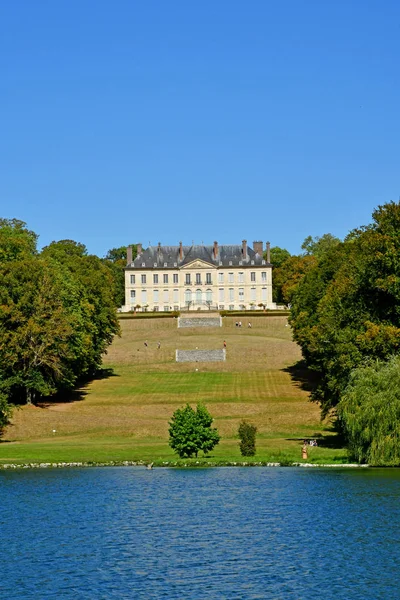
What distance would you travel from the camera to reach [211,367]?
3292 inches

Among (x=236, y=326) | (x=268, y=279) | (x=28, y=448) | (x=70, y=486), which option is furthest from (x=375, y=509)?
(x=268, y=279)

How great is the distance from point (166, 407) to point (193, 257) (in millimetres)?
79260

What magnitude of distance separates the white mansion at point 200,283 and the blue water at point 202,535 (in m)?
101

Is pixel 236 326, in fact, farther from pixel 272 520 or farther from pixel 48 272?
pixel 272 520

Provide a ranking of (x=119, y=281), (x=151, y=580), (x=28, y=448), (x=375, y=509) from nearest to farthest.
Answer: (x=151, y=580), (x=375, y=509), (x=28, y=448), (x=119, y=281)

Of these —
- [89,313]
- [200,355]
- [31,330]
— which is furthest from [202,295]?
[31,330]

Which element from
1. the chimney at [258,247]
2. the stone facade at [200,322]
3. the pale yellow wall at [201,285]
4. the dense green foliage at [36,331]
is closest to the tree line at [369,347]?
the dense green foliage at [36,331]

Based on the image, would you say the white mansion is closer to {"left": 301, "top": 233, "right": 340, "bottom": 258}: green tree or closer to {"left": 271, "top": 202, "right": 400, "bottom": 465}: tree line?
{"left": 301, "top": 233, "right": 340, "bottom": 258}: green tree

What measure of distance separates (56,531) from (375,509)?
9.19 meters

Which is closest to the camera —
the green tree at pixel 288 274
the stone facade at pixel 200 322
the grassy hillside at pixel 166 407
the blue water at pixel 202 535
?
the blue water at pixel 202 535

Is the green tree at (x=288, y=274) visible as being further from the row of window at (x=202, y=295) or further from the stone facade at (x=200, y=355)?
the stone facade at (x=200, y=355)

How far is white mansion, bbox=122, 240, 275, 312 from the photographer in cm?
14100

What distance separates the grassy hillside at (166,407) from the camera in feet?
159

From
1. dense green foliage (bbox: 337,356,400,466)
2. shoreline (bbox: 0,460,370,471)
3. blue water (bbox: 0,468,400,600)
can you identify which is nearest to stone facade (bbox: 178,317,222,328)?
shoreline (bbox: 0,460,370,471)
